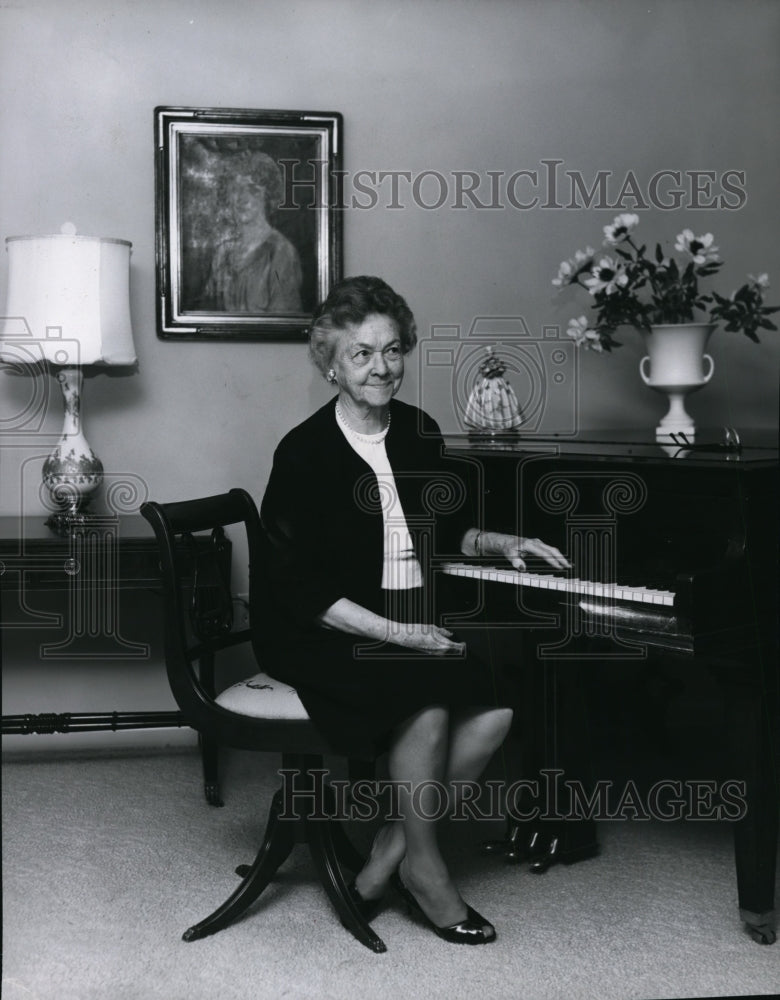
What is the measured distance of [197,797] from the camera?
3293 millimetres

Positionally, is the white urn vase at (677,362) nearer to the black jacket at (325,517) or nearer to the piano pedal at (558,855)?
the black jacket at (325,517)

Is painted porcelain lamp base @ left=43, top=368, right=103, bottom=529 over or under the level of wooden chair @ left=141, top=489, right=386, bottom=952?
over

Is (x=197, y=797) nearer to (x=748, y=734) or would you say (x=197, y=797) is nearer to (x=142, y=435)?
(x=142, y=435)

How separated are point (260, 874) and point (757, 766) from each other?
44.1 inches

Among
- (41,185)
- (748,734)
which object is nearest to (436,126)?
(41,185)

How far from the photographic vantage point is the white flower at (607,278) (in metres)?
3.13

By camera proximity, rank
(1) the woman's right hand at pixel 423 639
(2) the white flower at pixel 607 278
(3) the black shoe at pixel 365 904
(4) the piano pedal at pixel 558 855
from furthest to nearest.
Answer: (2) the white flower at pixel 607 278 → (4) the piano pedal at pixel 558 855 → (3) the black shoe at pixel 365 904 → (1) the woman's right hand at pixel 423 639

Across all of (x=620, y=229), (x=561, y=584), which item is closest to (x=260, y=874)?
(x=561, y=584)

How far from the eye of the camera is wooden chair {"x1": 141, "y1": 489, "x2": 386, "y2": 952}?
7.73 ft

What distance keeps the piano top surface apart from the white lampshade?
1.06 meters

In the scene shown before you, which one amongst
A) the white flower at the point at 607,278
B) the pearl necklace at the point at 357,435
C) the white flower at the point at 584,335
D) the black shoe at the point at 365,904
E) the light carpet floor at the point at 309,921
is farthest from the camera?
the white flower at the point at 584,335

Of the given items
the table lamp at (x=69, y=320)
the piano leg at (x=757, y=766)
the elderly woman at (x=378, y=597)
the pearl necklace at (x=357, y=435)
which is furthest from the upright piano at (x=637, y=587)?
the table lamp at (x=69, y=320)

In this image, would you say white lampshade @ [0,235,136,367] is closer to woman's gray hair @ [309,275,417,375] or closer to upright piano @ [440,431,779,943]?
woman's gray hair @ [309,275,417,375]

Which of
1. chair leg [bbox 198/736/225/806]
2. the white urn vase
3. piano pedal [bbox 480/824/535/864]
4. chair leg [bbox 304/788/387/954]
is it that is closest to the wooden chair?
chair leg [bbox 304/788/387/954]
